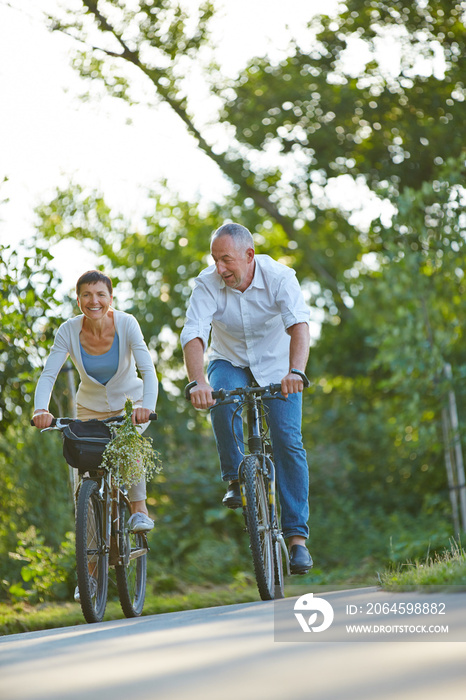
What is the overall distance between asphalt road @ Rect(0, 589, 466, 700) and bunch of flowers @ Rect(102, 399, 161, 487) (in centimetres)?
99

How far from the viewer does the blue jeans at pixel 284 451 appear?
14.6ft

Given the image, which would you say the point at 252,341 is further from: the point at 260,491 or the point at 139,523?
the point at 139,523

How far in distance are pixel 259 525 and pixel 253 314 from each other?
3.52 ft

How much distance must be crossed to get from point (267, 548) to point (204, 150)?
10.6m

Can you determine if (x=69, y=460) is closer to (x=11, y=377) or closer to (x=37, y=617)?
(x=37, y=617)

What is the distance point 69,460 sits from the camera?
4289mm

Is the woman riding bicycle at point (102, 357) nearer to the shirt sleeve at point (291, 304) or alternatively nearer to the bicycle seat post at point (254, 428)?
the bicycle seat post at point (254, 428)

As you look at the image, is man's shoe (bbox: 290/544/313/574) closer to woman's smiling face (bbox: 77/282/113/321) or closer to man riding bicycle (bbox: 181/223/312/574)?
man riding bicycle (bbox: 181/223/312/574)

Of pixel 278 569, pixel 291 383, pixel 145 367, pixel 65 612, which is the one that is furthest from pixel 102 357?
pixel 65 612

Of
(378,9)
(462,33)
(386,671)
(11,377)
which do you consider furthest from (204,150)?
(386,671)

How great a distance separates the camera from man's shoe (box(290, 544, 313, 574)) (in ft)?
14.2

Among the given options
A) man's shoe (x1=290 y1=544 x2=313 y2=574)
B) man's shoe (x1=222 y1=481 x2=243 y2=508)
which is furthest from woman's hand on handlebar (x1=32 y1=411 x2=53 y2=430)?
man's shoe (x1=290 y1=544 x2=313 y2=574)
